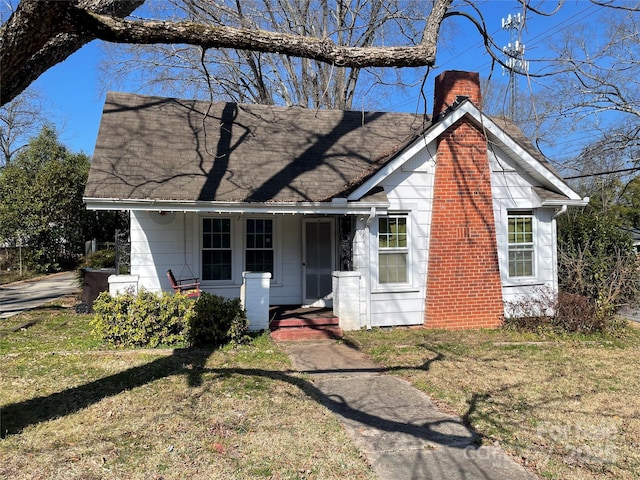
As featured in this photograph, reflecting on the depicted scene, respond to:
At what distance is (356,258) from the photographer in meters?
10.2

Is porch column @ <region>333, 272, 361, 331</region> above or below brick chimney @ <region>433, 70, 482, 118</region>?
below

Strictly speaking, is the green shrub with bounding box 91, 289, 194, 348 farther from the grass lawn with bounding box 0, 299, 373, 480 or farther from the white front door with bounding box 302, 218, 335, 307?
the white front door with bounding box 302, 218, 335, 307

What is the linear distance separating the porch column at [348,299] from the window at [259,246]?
2279 millimetres

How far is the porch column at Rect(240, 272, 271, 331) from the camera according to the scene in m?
9.20

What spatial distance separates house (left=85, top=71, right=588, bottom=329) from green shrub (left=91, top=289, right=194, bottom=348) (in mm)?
1397

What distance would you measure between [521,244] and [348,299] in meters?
4.47

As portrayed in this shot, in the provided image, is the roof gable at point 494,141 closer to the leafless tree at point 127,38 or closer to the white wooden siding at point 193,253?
the white wooden siding at point 193,253

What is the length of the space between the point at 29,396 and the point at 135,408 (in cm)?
148

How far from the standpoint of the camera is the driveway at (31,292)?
1392 cm

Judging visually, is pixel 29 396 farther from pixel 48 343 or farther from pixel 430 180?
pixel 430 180

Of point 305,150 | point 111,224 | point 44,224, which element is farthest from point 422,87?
point 111,224

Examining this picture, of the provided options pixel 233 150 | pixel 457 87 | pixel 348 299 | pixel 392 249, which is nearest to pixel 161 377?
pixel 348 299

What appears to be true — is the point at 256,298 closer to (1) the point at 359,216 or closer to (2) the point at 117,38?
(1) the point at 359,216

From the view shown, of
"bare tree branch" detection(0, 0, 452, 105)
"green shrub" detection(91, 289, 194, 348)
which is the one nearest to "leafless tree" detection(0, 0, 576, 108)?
"bare tree branch" detection(0, 0, 452, 105)
